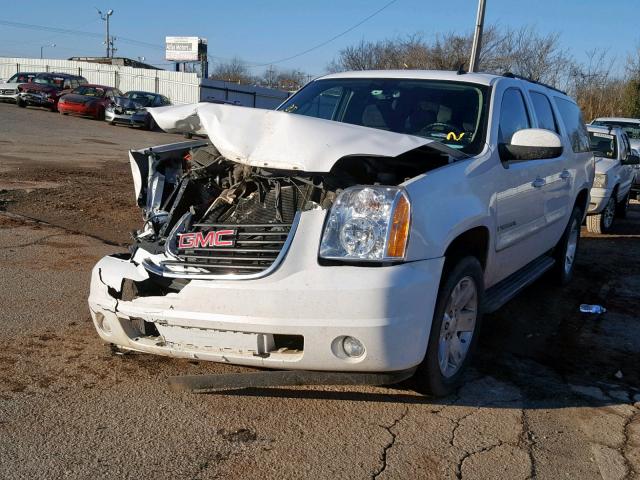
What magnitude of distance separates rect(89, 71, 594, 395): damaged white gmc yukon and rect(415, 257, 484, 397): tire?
1 cm

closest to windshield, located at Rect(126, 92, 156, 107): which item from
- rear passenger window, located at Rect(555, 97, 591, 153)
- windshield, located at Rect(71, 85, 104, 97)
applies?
windshield, located at Rect(71, 85, 104, 97)

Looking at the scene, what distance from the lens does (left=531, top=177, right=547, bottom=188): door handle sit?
513cm

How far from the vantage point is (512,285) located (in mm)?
5047

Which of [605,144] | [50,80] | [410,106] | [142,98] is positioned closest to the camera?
[410,106]

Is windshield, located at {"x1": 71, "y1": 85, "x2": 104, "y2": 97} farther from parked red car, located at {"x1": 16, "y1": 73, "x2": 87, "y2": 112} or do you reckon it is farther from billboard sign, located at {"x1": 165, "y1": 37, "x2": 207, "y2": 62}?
→ billboard sign, located at {"x1": 165, "y1": 37, "x2": 207, "y2": 62}

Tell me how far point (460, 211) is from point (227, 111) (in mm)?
1480

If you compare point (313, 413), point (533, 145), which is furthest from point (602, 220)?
point (313, 413)

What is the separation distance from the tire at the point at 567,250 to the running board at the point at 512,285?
0.50 metres

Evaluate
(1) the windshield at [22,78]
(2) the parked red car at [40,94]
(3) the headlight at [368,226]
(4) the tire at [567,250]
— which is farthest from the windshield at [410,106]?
(1) the windshield at [22,78]

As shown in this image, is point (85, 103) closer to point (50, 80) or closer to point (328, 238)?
point (50, 80)

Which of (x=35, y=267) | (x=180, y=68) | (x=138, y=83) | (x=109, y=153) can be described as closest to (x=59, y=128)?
(x=109, y=153)

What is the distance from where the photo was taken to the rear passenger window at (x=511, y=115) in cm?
479

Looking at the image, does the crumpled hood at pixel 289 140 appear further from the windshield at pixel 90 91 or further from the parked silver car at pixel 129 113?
the windshield at pixel 90 91

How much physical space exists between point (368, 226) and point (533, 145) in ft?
5.37
